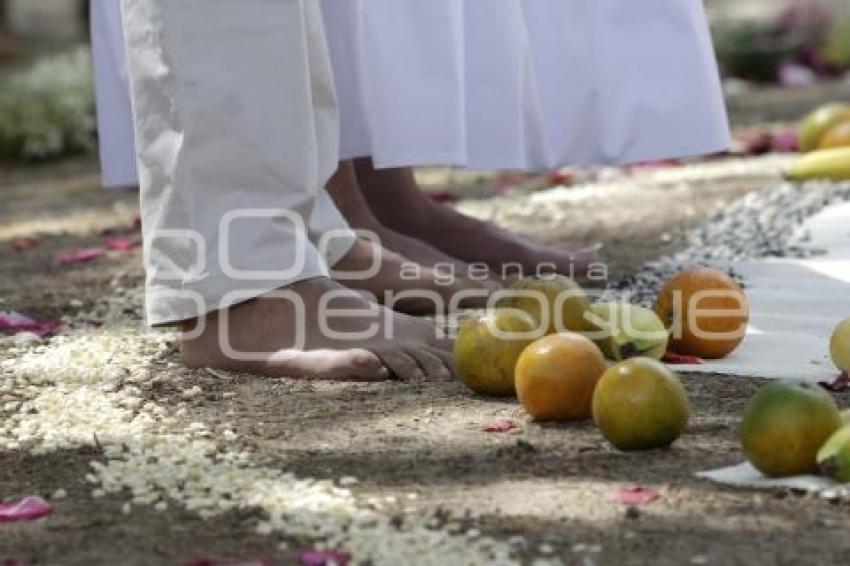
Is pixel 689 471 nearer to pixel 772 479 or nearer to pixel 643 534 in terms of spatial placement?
pixel 772 479

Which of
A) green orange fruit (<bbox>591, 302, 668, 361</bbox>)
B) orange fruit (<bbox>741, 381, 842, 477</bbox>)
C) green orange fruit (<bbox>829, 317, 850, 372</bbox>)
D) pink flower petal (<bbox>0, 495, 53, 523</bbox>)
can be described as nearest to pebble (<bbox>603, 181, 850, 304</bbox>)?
green orange fruit (<bbox>591, 302, 668, 361</bbox>)

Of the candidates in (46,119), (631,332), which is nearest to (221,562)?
(631,332)

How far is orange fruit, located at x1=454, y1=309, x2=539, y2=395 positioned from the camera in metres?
2.89

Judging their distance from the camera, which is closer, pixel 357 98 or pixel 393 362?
pixel 393 362

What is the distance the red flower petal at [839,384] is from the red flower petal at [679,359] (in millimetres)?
292

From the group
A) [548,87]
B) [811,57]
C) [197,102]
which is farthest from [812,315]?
[811,57]

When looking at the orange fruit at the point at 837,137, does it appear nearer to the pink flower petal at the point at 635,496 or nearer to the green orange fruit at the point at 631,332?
the green orange fruit at the point at 631,332

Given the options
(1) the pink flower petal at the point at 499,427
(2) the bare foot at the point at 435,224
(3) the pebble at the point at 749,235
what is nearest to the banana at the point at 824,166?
(3) the pebble at the point at 749,235

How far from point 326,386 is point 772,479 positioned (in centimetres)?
90

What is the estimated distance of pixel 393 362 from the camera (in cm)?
304

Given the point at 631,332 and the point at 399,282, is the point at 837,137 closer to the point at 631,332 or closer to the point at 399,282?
the point at 399,282

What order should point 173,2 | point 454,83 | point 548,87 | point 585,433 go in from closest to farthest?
point 585,433 → point 173,2 → point 454,83 → point 548,87

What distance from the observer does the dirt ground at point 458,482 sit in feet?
7.13

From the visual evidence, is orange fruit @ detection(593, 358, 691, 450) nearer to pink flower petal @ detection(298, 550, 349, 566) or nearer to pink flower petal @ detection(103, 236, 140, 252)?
pink flower petal @ detection(298, 550, 349, 566)
